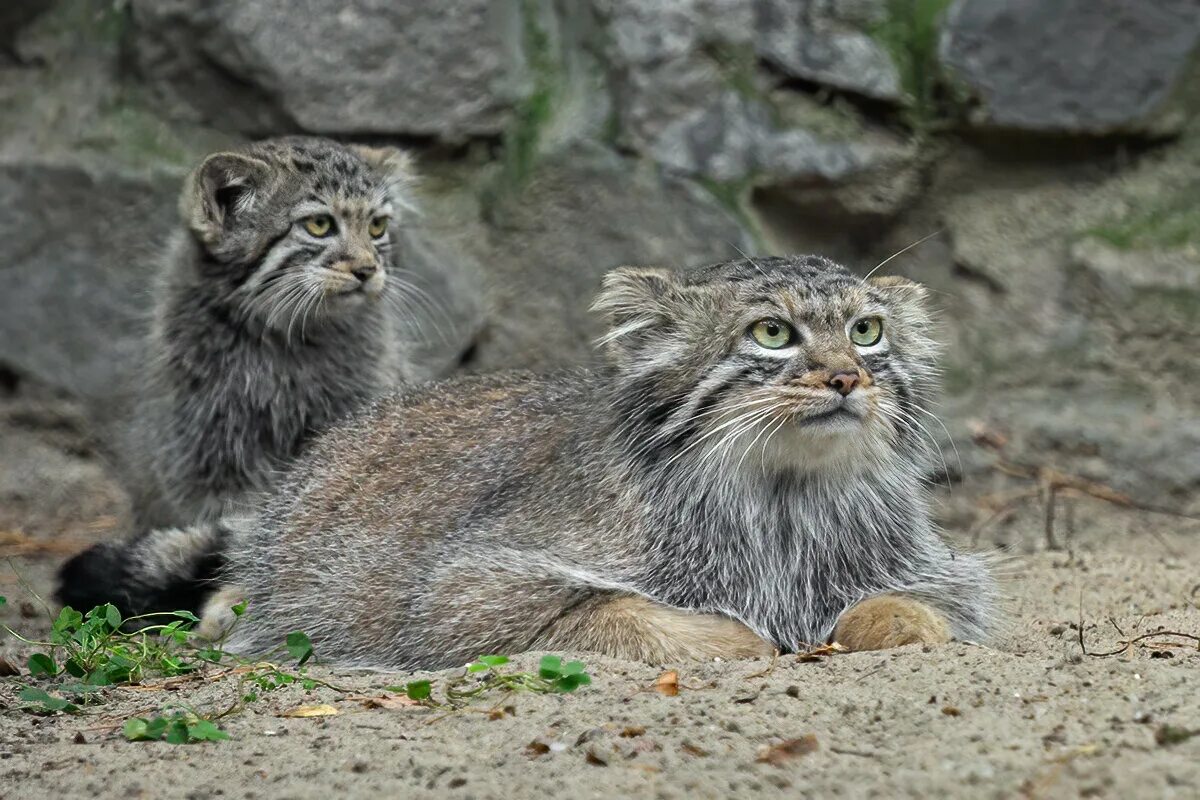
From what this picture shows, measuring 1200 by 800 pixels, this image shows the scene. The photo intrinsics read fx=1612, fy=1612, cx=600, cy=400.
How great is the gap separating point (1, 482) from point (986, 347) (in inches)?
180

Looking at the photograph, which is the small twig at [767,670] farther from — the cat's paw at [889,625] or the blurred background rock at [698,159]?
the blurred background rock at [698,159]

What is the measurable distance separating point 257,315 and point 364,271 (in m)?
0.51

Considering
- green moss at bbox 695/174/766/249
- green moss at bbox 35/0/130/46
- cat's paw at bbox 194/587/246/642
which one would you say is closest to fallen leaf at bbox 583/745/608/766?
cat's paw at bbox 194/587/246/642

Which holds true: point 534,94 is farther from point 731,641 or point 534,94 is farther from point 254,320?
point 731,641

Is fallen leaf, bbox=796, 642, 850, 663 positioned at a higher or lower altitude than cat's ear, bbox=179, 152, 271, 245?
lower

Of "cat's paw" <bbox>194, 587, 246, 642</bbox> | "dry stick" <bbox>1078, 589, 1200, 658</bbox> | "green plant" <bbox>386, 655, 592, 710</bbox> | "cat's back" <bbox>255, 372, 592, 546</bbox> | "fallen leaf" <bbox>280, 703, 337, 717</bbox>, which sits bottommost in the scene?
"cat's paw" <bbox>194, 587, 246, 642</bbox>

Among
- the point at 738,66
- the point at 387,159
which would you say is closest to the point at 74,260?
the point at 387,159

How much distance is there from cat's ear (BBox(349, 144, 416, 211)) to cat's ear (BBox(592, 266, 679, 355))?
85.3 inches

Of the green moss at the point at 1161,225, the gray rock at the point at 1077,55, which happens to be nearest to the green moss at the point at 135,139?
the gray rock at the point at 1077,55

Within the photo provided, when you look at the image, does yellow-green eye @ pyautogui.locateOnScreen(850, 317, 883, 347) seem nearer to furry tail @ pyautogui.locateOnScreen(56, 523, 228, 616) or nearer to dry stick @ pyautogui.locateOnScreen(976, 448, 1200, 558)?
dry stick @ pyautogui.locateOnScreen(976, 448, 1200, 558)

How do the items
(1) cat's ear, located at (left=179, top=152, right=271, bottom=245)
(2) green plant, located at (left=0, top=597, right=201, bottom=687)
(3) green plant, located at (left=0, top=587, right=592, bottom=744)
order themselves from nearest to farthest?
1. (3) green plant, located at (left=0, top=587, right=592, bottom=744)
2. (2) green plant, located at (left=0, top=597, right=201, bottom=687)
3. (1) cat's ear, located at (left=179, top=152, right=271, bottom=245)

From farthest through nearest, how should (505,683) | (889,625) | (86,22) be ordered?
(86,22) → (889,625) → (505,683)

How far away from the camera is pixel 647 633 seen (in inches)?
180

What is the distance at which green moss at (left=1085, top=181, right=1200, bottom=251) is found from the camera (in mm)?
7070
